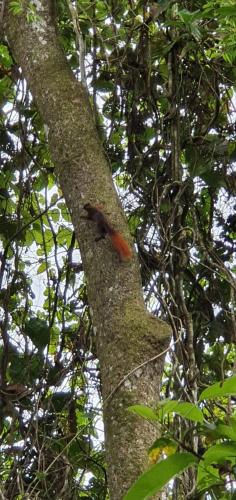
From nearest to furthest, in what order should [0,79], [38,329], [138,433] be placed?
1. [138,433]
2. [38,329]
3. [0,79]

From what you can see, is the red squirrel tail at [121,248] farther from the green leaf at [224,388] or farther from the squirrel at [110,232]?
the green leaf at [224,388]

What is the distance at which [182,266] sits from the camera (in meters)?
2.77

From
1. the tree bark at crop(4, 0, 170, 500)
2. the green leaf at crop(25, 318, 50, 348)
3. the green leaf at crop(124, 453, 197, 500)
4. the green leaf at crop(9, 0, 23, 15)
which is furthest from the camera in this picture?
the green leaf at crop(25, 318, 50, 348)

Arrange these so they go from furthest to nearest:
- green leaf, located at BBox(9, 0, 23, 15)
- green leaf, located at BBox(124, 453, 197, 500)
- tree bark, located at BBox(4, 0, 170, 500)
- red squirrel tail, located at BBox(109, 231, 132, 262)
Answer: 1. green leaf, located at BBox(9, 0, 23, 15)
2. red squirrel tail, located at BBox(109, 231, 132, 262)
3. tree bark, located at BBox(4, 0, 170, 500)
4. green leaf, located at BBox(124, 453, 197, 500)

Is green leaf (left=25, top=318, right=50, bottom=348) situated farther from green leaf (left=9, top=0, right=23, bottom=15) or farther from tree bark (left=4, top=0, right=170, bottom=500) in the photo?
green leaf (left=9, top=0, right=23, bottom=15)

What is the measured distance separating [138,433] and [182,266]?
4.15 feet

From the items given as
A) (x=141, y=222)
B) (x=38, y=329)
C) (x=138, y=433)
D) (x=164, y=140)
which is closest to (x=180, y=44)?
(x=164, y=140)

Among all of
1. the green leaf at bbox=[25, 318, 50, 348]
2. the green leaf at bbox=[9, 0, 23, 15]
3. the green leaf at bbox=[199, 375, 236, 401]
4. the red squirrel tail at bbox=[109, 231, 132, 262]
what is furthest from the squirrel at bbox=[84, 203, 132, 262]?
the green leaf at bbox=[25, 318, 50, 348]

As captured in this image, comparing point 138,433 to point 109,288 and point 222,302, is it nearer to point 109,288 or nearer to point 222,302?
point 109,288

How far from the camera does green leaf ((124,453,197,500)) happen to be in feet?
3.06

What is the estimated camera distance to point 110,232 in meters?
1.94

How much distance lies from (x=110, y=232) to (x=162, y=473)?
1.05 meters

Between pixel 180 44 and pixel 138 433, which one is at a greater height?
pixel 180 44

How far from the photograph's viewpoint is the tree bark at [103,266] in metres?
1.58
